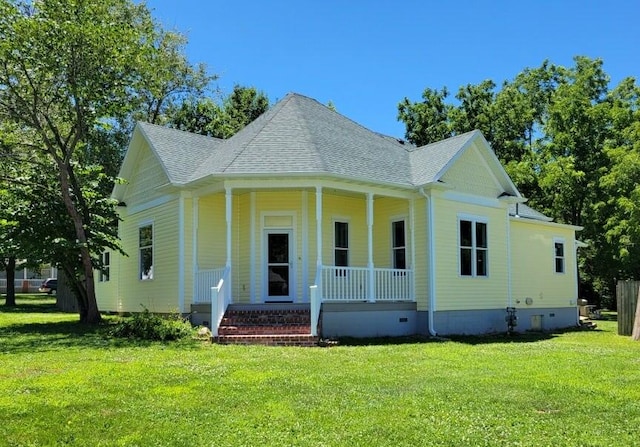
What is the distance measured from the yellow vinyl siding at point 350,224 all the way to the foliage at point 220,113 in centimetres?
1925

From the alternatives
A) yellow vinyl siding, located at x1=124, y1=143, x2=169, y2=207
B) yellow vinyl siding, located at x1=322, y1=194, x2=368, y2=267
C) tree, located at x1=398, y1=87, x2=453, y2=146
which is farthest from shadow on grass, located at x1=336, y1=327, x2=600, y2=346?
tree, located at x1=398, y1=87, x2=453, y2=146

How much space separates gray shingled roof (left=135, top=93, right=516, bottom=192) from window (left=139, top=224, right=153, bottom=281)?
2.80 m

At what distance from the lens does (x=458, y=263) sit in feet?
60.0

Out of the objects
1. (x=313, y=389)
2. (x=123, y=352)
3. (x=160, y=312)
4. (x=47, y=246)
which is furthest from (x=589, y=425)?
(x=47, y=246)

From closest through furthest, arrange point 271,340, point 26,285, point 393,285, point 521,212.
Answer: point 271,340 → point 393,285 → point 521,212 → point 26,285

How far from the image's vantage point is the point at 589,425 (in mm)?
6789

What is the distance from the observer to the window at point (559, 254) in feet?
76.6

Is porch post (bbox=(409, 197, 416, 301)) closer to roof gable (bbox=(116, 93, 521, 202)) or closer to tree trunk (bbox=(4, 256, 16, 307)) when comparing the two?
roof gable (bbox=(116, 93, 521, 202))

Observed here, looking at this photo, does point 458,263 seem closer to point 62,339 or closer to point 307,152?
point 307,152

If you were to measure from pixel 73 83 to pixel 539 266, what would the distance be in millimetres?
16148

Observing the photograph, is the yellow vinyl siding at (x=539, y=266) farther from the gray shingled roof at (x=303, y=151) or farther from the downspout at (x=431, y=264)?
the downspout at (x=431, y=264)

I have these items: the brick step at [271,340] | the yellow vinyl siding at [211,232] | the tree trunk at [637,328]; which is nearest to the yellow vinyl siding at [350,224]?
the yellow vinyl siding at [211,232]

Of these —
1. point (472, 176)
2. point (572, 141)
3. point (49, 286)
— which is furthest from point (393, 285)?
point (49, 286)

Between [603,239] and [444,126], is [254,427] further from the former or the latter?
[444,126]
